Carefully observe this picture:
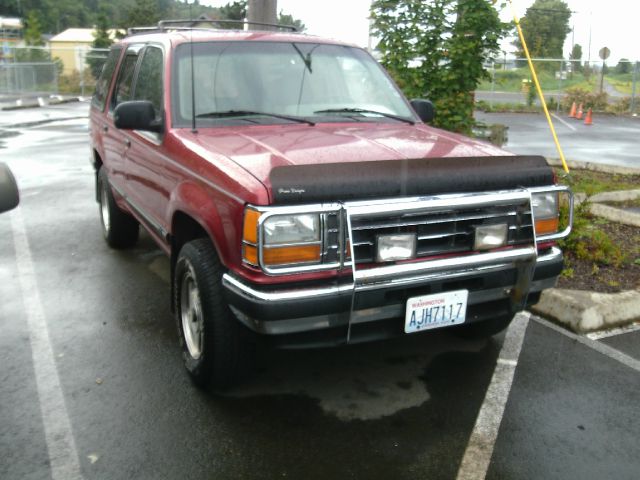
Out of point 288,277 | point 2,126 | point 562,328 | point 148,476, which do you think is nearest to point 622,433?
point 562,328

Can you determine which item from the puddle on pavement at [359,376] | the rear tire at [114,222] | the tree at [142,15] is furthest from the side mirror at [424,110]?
the tree at [142,15]

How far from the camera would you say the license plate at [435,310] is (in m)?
3.24

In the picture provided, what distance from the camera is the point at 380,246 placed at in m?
3.12

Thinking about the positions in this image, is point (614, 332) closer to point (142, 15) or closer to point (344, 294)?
point (344, 294)

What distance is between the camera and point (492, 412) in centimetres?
358

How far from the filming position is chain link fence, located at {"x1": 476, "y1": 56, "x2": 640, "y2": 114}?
26.1 m

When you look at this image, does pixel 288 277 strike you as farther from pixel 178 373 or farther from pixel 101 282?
pixel 101 282

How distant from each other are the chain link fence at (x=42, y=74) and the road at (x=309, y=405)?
80.5ft

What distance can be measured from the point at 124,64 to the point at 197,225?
2.55 meters

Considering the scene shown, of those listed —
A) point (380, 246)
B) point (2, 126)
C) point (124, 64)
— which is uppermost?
point (124, 64)

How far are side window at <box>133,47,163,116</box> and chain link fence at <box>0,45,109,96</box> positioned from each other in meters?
24.0

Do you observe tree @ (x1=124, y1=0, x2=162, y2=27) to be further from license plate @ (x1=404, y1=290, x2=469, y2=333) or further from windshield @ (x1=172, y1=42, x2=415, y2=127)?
license plate @ (x1=404, y1=290, x2=469, y2=333)

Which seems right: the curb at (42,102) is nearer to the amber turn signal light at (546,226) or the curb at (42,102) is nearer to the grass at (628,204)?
the grass at (628,204)

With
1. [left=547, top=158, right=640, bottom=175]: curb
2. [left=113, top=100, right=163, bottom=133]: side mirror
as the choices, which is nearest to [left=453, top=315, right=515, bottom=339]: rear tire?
[left=113, top=100, right=163, bottom=133]: side mirror
